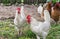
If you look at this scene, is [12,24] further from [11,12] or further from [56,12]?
[11,12]

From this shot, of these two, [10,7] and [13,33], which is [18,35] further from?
[10,7]

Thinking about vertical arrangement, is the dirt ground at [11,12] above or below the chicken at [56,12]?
below

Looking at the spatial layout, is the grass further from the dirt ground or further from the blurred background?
the dirt ground

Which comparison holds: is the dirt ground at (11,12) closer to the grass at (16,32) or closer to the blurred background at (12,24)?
the blurred background at (12,24)

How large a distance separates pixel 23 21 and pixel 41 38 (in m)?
0.78

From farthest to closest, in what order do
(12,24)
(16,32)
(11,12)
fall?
1. (11,12)
2. (12,24)
3. (16,32)

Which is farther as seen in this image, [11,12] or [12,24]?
[11,12]

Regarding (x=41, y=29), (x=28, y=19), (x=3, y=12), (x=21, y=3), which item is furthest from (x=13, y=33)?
(x=21, y=3)

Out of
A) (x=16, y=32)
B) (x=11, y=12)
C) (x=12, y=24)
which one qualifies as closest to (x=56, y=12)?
(x=12, y=24)

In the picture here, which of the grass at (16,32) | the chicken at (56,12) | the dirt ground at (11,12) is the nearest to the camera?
the grass at (16,32)

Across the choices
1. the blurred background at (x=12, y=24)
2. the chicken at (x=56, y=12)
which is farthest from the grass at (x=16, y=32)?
the chicken at (x=56, y=12)

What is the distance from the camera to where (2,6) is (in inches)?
448

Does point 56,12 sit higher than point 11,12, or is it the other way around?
point 56,12

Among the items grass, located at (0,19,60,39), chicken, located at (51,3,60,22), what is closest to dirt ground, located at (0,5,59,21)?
chicken, located at (51,3,60,22)
